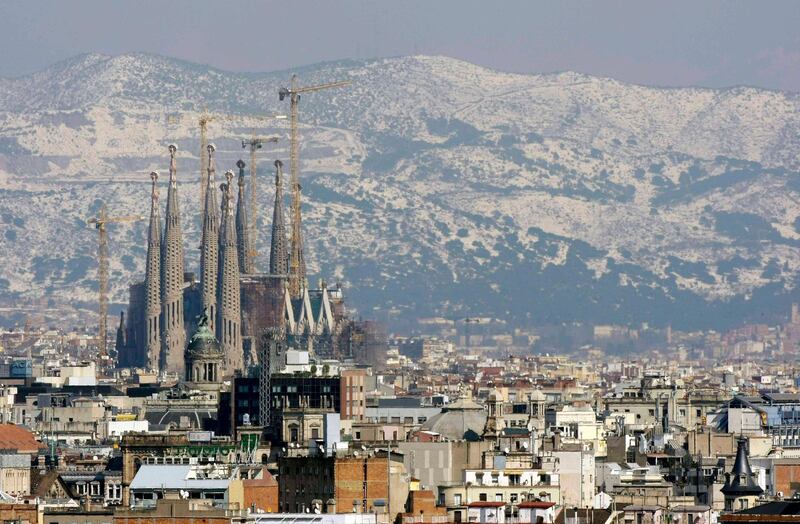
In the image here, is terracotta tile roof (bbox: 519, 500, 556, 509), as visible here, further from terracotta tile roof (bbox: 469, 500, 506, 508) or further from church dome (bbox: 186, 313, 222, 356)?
church dome (bbox: 186, 313, 222, 356)

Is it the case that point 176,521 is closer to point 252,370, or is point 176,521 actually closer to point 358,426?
point 358,426

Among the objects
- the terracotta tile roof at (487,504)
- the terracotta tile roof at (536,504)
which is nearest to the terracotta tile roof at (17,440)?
the terracotta tile roof at (487,504)

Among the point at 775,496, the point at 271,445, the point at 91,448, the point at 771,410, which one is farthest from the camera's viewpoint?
the point at 771,410

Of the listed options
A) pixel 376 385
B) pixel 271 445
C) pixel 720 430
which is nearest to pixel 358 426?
pixel 271 445

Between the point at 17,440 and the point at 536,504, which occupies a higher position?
the point at 17,440

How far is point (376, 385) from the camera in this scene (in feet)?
630

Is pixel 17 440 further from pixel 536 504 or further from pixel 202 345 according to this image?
pixel 202 345

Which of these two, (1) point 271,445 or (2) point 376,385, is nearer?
(1) point 271,445

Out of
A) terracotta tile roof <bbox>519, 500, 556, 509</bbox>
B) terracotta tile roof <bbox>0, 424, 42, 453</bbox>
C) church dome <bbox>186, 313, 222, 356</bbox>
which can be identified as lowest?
terracotta tile roof <bbox>519, 500, 556, 509</bbox>

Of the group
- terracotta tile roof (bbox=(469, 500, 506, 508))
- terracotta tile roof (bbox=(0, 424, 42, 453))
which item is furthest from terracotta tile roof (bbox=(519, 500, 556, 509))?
terracotta tile roof (bbox=(0, 424, 42, 453))

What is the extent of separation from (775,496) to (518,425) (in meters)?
50.1

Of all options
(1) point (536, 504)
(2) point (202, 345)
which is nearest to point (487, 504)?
(1) point (536, 504)

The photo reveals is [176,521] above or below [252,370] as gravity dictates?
below

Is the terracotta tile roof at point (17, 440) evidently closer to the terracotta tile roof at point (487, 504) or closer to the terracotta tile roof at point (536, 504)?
the terracotta tile roof at point (487, 504)
